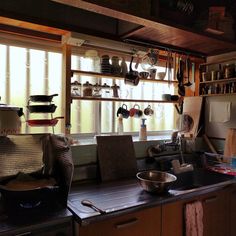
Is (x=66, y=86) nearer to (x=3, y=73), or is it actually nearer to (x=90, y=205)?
(x=3, y=73)

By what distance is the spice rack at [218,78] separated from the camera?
2.29 metres

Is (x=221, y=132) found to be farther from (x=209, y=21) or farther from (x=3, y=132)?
(x=3, y=132)

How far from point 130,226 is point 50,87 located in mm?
1261

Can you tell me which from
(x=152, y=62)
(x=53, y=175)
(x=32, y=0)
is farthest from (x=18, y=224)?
(x=152, y=62)

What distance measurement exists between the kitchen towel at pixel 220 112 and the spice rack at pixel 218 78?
0.37 ft

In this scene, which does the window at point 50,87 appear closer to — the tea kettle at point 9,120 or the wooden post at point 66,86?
the wooden post at point 66,86

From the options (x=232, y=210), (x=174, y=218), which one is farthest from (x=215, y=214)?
(x=174, y=218)

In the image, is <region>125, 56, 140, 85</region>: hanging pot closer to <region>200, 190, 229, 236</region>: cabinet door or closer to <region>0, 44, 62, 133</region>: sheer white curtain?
<region>0, 44, 62, 133</region>: sheer white curtain

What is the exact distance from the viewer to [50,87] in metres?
2.02

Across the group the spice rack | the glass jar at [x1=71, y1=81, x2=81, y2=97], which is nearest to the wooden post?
the glass jar at [x1=71, y1=81, x2=81, y2=97]

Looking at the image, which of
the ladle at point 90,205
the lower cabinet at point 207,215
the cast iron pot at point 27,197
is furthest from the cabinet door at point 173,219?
the cast iron pot at point 27,197

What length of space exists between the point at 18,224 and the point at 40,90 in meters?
1.15

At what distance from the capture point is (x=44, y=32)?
71.8 inches

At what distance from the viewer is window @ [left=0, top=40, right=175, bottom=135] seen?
185 cm
